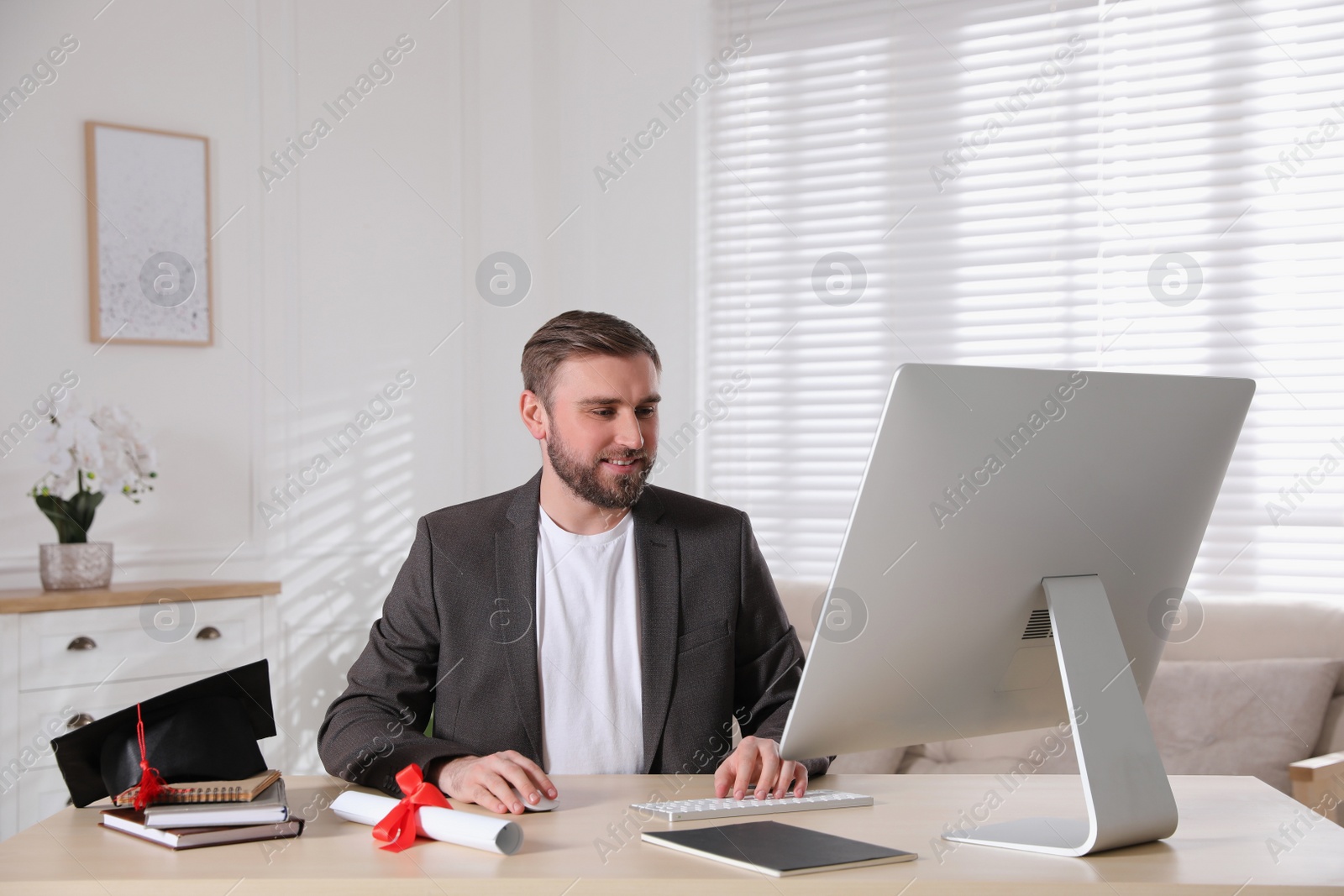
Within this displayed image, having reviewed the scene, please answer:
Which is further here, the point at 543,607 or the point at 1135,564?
A: the point at 543,607

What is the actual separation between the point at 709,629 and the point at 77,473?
7.41 ft

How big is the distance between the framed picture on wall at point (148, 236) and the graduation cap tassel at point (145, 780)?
269 cm

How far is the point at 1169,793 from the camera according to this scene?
1.41 m

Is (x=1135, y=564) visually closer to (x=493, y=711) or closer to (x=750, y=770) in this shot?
(x=750, y=770)

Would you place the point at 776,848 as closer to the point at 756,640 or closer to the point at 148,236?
the point at 756,640

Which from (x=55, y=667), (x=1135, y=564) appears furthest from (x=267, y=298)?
(x=1135, y=564)

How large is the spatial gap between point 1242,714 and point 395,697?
2261 mm

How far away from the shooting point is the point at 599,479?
209 cm

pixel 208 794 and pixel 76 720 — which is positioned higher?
pixel 208 794

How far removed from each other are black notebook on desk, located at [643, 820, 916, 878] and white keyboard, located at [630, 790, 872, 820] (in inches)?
2.0

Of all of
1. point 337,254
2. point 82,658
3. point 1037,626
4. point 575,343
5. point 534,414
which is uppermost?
point 337,254

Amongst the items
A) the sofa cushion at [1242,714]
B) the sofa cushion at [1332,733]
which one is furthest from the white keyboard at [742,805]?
the sofa cushion at [1332,733]

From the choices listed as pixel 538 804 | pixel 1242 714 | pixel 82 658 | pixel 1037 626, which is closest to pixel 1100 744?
pixel 1037 626

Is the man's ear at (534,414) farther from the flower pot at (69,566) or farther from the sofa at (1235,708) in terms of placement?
the flower pot at (69,566)
